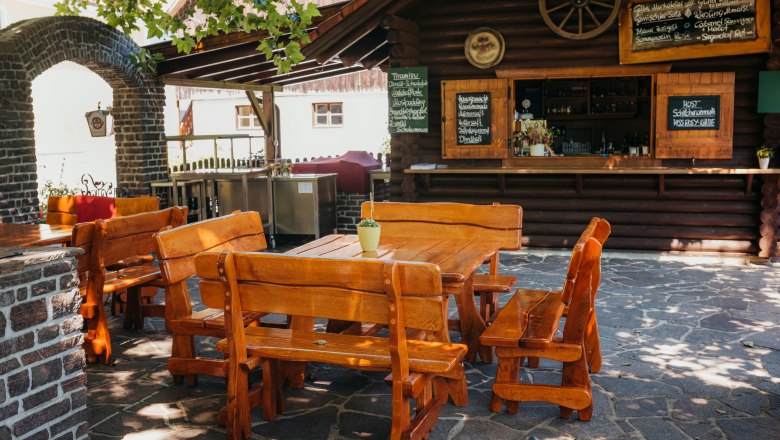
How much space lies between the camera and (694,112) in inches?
346

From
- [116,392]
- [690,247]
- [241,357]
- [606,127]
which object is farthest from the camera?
[606,127]

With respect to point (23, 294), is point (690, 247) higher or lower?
lower

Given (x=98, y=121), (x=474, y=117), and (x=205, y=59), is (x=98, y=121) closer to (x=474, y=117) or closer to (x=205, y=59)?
(x=205, y=59)

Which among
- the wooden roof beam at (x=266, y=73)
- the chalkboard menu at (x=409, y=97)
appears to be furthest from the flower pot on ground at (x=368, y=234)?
the wooden roof beam at (x=266, y=73)

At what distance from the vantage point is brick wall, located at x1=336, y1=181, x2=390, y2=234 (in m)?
11.1

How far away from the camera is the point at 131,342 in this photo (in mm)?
5820

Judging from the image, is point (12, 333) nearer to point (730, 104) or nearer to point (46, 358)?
point (46, 358)

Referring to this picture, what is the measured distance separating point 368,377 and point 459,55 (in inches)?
228

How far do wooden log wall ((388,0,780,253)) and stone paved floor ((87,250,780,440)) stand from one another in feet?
8.67

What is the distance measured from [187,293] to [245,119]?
20.3 m

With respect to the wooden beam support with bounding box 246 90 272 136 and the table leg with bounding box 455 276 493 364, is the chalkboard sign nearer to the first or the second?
the table leg with bounding box 455 276 493 364

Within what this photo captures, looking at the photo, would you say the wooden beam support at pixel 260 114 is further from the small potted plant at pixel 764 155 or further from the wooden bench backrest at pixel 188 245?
the wooden bench backrest at pixel 188 245

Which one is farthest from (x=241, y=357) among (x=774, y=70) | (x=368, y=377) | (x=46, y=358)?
(x=774, y=70)

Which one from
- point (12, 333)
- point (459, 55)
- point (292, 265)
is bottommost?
point (12, 333)
